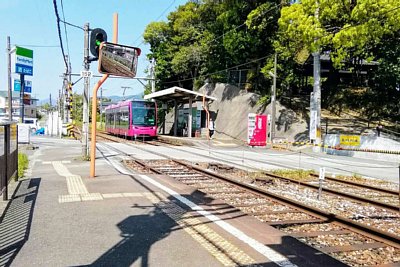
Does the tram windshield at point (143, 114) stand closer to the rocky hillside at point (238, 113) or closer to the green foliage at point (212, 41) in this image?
the rocky hillside at point (238, 113)

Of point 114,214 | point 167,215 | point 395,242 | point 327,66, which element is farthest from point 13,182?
point 327,66

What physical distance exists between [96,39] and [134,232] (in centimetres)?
604

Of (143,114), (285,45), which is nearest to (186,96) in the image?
(143,114)

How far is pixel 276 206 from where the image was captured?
7.94 meters

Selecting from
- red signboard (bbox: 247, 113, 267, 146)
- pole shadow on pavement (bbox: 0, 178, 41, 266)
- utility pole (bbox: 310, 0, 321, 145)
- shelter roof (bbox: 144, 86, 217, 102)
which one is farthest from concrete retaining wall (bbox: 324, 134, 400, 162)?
pole shadow on pavement (bbox: 0, 178, 41, 266)

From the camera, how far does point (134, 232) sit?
17.5 ft

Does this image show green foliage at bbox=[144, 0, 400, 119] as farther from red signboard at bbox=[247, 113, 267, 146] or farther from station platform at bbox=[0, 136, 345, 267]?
station platform at bbox=[0, 136, 345, 267]

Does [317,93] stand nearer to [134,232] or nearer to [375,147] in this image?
[375,147]

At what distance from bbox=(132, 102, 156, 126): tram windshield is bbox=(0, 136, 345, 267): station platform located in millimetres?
22239

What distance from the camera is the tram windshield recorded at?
30.5 metres

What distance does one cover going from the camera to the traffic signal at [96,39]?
9719 millimetres

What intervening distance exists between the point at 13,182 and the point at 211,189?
15.6ft

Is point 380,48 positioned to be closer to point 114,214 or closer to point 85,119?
point 85,119

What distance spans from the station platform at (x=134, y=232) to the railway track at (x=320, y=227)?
0.62 meters
